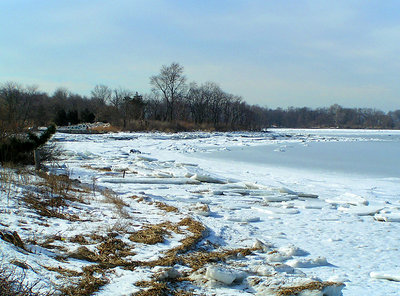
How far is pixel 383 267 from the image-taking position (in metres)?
4.99

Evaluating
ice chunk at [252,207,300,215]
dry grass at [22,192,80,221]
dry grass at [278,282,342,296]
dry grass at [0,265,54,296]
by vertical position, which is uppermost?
dry grass at [0,265,54,296]

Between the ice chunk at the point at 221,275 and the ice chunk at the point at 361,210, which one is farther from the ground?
the ice chunk at the point at 221,275

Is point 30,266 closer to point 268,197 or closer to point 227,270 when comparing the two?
point 227,270

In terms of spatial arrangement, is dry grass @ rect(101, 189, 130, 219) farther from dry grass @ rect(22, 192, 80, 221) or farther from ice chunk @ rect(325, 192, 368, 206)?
ice chunk @ rect(325, 192, 368, 206)

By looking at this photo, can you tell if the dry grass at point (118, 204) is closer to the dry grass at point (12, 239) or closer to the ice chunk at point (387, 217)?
the dry grass at point (12, 239)

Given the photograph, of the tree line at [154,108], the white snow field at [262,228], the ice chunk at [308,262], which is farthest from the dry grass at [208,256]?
the tree line at [154,108]

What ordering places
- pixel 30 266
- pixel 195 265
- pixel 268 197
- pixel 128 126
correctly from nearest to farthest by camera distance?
1. pixel 30 266
2. pixel 195 265
3. pixel 268 197
4. pixel 128 126

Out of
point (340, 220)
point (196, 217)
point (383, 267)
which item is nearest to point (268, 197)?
point (340, 220)

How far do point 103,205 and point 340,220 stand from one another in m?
4.80

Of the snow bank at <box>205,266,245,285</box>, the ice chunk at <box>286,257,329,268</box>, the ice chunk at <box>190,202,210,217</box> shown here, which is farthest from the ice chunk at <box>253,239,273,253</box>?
the ice chunk at <box>190,202,210,217</box>

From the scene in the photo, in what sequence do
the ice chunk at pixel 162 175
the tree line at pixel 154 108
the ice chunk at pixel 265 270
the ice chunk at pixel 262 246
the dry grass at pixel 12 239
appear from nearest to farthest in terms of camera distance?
the dry grass at pixel 12 239, the ice chunk at pixel 265 270, the ice chunk at pixel 262 246, the ice chunk at pixel 162 175, the tree line at pixel 154 108

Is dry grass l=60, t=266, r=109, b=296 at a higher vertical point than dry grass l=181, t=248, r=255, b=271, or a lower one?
higher

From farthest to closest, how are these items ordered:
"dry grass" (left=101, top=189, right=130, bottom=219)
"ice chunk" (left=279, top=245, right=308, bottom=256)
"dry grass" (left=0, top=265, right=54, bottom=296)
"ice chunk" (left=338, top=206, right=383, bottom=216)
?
"ice chunk" (left=338, top=206, right=383, bottom=216) → "dry grass" (left=101, top=189, right=130, bottom=219) → "ice chunk" (left=279, top=245, right=308, bottom=256) → "dry grass" (left=0, top=265, right=54, bottom=296)

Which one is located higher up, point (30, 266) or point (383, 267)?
Result: point (30, 266)
